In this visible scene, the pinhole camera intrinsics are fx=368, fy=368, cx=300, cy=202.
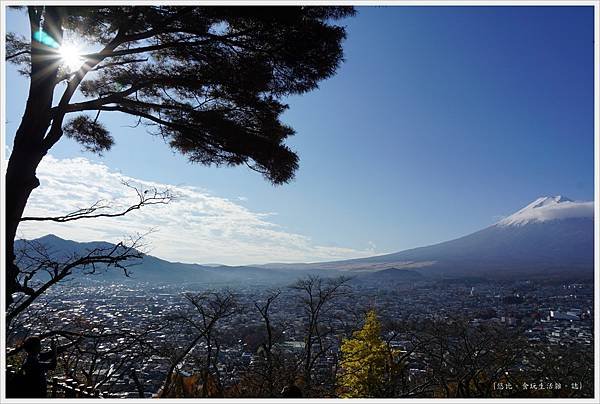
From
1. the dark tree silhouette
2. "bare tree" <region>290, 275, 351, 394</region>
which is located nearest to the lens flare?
the dark tree silhouette

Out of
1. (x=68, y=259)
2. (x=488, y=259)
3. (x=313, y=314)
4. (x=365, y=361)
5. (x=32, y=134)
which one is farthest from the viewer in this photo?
(x=488, y=259)

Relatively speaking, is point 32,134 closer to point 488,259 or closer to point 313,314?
point 313,314

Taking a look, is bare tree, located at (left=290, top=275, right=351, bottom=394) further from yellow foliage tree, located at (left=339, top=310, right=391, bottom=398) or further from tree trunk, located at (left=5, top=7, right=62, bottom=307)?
tree trunk, located at (left=5, top=7, right=62, bottom=307)

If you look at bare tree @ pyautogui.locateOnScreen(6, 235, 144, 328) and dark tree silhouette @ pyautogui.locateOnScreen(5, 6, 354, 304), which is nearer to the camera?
dark tree silhouette @ pyautogui.locateOnScreen(5, 6, 354, 304)

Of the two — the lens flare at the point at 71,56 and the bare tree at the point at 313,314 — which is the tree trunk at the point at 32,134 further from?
the bare tree at the point at 313,314

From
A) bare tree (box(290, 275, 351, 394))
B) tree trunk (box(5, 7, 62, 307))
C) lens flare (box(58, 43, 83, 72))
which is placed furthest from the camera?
bare tree (box(290, 275, 351, 394))

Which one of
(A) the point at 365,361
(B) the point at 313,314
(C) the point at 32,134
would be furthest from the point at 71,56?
(A) the point at 365,361

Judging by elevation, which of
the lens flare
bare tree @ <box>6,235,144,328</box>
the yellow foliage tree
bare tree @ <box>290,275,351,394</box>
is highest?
the lens flare
